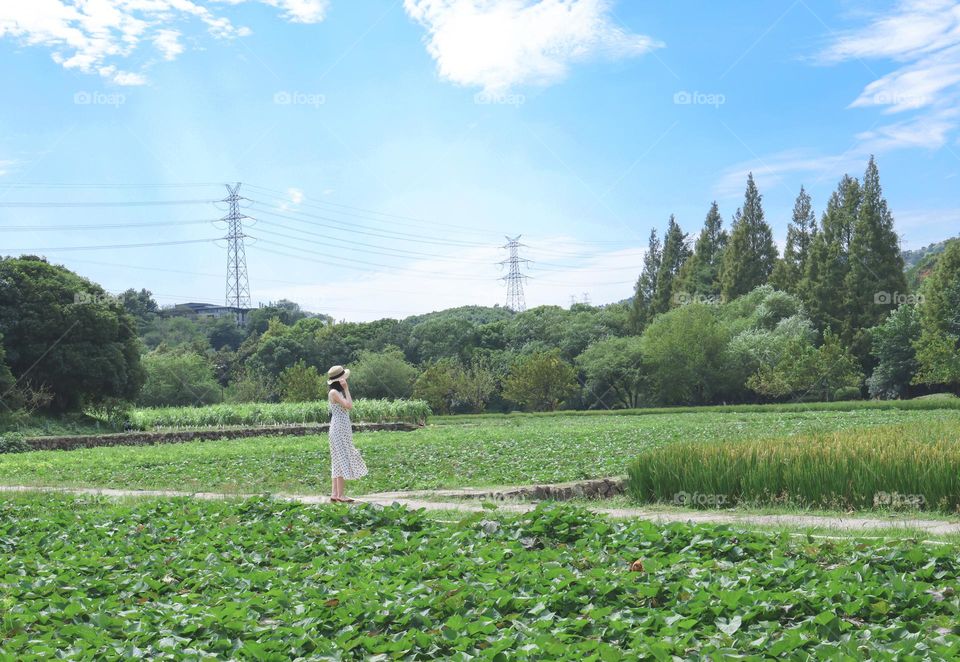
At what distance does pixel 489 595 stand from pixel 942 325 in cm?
5300

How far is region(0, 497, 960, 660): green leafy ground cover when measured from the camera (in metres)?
5.48

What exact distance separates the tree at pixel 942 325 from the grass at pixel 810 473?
130ft

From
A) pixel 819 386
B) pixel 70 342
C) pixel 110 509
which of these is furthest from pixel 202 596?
pixel 819 386

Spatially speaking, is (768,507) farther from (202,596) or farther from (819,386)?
(819,386)

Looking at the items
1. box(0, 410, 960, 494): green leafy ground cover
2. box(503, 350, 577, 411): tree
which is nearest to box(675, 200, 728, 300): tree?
box(503, 350, 577, 411): tree

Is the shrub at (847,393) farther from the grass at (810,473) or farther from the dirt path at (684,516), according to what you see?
the dirt path at (684,516)

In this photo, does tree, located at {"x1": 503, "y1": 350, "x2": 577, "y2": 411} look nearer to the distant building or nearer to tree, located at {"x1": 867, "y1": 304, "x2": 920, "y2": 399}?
tree, located at {"x1": 867, "y1": 304, "x2": 920, "y2": 399}

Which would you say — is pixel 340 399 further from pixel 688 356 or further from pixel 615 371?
pixel 615 371

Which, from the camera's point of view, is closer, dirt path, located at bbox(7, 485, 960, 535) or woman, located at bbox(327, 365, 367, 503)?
dirt path, located at bbox(7, 485, 960, 535)

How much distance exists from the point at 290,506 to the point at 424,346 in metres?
65.4

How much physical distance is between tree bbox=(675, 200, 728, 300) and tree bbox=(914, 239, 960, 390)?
1704 centimetres

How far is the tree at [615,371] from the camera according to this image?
203 ft

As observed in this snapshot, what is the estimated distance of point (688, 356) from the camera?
58438mm

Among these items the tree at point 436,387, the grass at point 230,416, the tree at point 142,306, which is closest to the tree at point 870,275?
the tree at point 436,387
